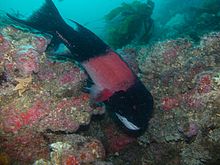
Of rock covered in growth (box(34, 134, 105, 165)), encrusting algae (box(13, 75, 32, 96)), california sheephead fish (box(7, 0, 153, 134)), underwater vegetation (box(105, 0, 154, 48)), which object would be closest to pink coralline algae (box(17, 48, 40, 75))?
encrusting algae (box(13, 75, 32, 96))

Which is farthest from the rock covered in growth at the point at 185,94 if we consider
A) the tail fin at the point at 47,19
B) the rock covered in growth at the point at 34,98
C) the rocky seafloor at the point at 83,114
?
the tail fin at the point at 47,19

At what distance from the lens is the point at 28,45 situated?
407cm

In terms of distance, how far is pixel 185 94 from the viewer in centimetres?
382

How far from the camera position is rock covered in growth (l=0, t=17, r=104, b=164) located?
3.61 meters

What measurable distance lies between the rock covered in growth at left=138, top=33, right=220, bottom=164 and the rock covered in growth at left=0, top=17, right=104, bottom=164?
2.97 ft

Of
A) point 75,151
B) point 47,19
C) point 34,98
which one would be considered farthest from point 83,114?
point 47,19

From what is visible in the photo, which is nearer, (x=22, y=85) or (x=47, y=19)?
(x=22, y=85)

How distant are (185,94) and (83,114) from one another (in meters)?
1.39

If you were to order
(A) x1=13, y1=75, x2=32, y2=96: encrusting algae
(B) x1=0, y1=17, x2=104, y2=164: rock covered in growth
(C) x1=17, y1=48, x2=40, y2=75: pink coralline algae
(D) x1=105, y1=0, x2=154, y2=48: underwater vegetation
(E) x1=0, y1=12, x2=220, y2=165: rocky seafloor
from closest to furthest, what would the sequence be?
(E) x1=0, y1=12, x2=220, y2=165: rocky seafloor, (B) x1=0, y1=17, x2=104, y2=164: rock covered in growth, (A) x1=13, y1=75, x2=32, y2=96: encrusting algae, (C) x1=17, y1=48, x2=40, y2=75: pink coralline algae, (D) x1=105, y1=0, x2=154, y2=48: underwater vegetation

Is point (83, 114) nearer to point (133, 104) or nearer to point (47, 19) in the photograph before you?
point (133, 104)

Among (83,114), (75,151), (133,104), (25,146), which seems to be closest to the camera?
(133,104)

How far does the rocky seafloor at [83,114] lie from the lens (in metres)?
3.50

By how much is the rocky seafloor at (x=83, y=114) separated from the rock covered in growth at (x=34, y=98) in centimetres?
1

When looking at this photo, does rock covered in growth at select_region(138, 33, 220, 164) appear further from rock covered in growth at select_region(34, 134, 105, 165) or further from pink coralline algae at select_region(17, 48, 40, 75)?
pink coralline algae at select_region(17, 48, 40, 75)
